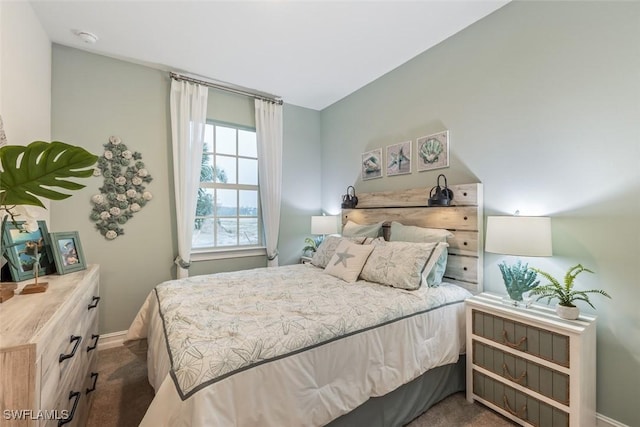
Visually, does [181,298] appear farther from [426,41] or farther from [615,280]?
[426,41]

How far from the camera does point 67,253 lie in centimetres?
180

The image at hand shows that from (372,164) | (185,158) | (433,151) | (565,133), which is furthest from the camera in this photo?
(372,164)

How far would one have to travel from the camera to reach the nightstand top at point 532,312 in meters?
1.45

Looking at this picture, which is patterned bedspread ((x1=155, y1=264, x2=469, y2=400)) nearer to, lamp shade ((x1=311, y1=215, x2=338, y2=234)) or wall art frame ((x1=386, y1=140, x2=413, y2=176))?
lamp shade ((x1=311, y1=215, x2=338, y2=234))

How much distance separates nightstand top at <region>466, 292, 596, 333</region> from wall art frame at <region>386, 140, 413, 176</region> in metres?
1.39

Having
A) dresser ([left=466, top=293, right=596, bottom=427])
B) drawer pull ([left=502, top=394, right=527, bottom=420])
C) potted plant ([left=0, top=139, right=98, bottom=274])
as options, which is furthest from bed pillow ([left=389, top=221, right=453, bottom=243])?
potted plant ([left=0, top=139, right=98, bottom=274])

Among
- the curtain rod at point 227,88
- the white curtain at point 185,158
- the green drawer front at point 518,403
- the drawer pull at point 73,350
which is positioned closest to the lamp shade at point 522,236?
the green drawer front at point 518,403

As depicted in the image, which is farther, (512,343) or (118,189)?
(118,189)

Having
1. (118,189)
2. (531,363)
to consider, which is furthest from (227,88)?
(531,363)

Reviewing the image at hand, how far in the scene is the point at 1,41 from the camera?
5.23 feet

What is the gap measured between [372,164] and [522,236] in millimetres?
1814

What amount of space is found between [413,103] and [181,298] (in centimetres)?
269

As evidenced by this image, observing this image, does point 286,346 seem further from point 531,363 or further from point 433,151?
point 433,151

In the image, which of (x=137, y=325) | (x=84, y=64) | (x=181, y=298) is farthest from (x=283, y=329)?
(x=84, y=64)
